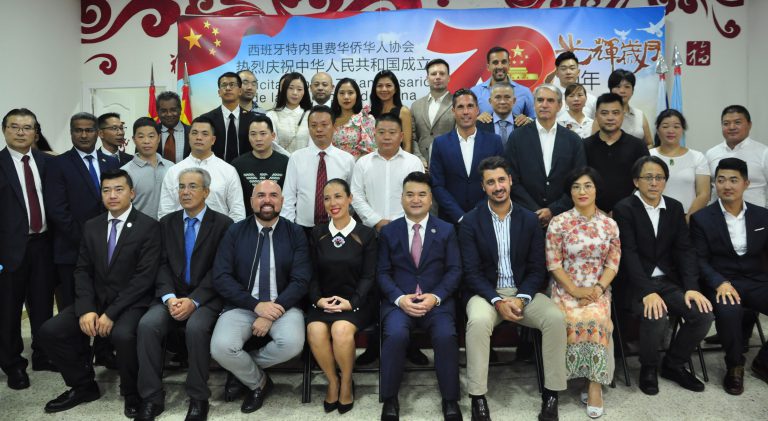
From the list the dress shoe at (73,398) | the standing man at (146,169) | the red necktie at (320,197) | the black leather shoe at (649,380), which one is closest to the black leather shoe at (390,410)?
the red necktie at (320,197)

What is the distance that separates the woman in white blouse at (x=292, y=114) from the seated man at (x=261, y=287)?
1.16 metres

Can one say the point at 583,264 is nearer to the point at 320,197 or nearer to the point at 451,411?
the point at 451,411

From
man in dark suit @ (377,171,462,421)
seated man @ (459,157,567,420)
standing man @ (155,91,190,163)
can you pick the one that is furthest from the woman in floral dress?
standing man @ (155,91,190,163)

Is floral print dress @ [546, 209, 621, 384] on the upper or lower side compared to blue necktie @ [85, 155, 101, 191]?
lower

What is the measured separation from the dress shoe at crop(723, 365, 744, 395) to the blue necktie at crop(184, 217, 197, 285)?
3132mm

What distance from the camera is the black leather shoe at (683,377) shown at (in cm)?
318

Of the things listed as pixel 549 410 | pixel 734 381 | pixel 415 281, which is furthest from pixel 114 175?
pixel 734 381

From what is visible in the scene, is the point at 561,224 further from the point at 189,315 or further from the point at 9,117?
the point at 9,117

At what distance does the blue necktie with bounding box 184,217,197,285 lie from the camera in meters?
3.24

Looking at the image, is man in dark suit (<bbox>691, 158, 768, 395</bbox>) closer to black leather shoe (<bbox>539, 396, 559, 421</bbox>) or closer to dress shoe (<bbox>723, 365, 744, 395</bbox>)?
dress shoe (<bbox>723, 365, 744, 395</bbox>)

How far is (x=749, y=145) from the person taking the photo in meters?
4.05

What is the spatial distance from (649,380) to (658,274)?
63 centimetres

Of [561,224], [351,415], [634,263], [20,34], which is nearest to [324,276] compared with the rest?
[351,415]

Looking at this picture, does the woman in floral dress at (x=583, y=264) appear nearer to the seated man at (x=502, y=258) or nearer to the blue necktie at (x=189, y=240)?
the seated man at (x=502, y=258)
